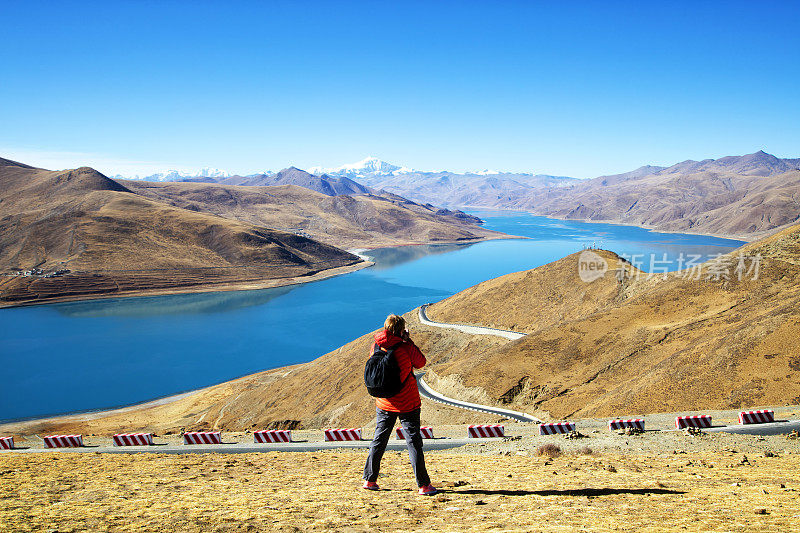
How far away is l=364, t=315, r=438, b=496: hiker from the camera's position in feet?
25.5

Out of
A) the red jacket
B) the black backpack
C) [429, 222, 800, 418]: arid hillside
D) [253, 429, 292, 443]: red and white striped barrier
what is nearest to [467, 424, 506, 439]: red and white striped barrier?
[253, 429, 292, 443]: red and white striped barrier

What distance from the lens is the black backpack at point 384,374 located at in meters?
7.73

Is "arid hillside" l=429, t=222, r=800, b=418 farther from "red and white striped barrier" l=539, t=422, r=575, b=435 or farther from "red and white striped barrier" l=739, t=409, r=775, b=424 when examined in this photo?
"red and white striped barrier" l=539, t=422, r=575, b=435

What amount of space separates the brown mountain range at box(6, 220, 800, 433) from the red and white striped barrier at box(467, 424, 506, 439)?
909cm

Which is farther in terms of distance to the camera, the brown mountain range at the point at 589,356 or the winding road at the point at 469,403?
the winding road at the point at 469,403

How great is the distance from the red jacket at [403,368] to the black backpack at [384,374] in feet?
0.22

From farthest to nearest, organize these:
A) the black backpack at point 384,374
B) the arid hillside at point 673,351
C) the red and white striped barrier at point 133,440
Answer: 1. the arid hillside at point 673,351
2. the red and white striped barrier at point 133,440
3. the black backpack at point 384,374

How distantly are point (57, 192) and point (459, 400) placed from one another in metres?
202

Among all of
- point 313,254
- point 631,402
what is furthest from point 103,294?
point 631,402

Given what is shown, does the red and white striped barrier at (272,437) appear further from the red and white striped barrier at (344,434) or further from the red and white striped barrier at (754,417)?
the red and white striped barrier at (754,417)

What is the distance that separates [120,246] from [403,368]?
514ft

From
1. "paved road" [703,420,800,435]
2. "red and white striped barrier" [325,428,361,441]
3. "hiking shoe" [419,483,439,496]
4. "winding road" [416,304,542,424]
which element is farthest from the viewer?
"winding road" [416,304,542,424]
